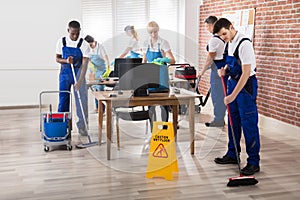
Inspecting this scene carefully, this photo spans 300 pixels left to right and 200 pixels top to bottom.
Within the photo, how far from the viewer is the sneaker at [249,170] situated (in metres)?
3.62

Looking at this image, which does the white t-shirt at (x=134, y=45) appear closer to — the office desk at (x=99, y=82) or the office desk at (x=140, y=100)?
the office desk at (x=99, y=82)

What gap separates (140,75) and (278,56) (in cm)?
207

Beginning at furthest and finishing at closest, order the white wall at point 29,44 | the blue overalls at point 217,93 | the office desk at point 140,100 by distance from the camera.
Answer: the white wall at point 29,44, the blue overalls at point 217,93, the office desk at point 140,100

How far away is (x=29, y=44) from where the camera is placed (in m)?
6.73

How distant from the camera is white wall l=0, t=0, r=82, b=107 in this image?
6.63 m

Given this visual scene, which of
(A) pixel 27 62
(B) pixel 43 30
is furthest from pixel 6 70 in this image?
(B) pixel 43 30

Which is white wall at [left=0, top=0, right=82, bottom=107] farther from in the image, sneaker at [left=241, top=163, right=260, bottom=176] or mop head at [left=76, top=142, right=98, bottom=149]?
sneaker at [left=241, top=163, right=260, bottom=176]

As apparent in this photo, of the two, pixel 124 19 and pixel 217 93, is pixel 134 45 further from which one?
pixel 217 93

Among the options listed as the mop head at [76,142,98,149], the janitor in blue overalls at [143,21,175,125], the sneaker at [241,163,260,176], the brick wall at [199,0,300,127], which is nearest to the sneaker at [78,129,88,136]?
the mop head at [76,142,98,149]

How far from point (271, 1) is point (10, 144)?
11.6 feet

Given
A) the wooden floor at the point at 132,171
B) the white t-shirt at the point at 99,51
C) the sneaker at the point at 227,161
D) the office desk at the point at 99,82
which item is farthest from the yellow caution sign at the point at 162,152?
the white t-shirt at the point at 99,51

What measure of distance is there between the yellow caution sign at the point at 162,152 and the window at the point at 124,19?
3750 millimetres

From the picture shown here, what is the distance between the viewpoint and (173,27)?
759cm

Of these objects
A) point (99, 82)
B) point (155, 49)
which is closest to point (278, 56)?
point (155, 49)
